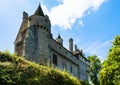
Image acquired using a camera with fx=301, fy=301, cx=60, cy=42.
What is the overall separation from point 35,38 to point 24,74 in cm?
3202

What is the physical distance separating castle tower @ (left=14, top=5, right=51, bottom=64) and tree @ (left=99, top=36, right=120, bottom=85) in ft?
43.1

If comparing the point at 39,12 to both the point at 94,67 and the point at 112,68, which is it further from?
the point at 112,68

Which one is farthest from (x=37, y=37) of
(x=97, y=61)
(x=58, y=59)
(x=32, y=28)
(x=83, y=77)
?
(x=83, y=77)

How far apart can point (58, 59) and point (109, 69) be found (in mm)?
20617

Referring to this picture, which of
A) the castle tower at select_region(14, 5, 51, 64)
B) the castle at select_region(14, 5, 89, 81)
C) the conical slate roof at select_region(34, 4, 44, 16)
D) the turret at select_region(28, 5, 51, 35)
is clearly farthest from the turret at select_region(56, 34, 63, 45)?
the castle tower at select_region(14, 5, 51, 64)

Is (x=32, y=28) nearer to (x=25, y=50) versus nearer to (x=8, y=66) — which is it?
(x=25, y=50)

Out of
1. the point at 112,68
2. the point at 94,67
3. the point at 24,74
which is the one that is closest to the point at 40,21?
the point at 94,67

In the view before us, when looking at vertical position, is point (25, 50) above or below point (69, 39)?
below

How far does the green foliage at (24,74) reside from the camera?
672 inches

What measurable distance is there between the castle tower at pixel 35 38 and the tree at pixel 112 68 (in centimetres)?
1315

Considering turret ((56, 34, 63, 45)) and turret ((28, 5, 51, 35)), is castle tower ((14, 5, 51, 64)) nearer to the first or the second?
turret ((28, 5, 51, 35))

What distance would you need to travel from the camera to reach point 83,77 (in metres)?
66.7

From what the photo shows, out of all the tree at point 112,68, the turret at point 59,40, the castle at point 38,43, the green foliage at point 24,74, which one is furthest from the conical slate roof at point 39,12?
the green foliage at point 24,74

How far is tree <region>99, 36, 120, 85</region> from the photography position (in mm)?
35156
